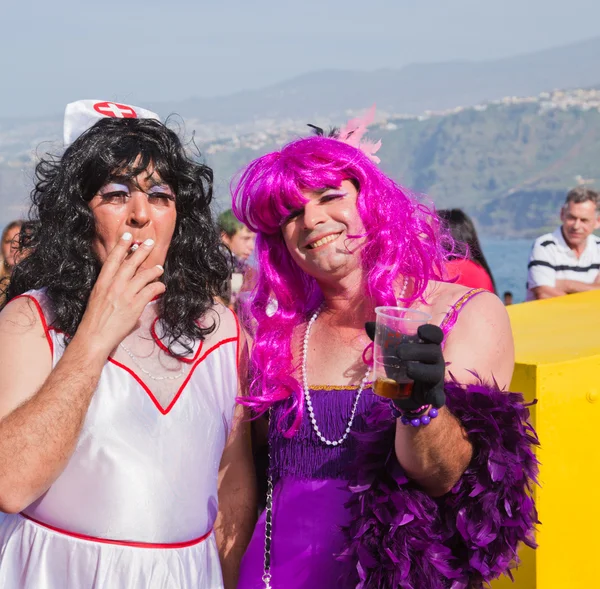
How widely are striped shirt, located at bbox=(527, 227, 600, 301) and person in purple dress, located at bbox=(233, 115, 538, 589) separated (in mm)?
3874

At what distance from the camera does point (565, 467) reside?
250 cm

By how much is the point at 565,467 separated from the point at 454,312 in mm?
791

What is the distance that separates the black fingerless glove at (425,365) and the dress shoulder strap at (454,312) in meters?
0.44

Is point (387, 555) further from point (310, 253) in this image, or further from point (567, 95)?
point (567, 95)

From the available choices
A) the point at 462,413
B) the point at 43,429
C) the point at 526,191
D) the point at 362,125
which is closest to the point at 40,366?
the point at 43,429

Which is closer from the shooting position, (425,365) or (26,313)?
(425,365)

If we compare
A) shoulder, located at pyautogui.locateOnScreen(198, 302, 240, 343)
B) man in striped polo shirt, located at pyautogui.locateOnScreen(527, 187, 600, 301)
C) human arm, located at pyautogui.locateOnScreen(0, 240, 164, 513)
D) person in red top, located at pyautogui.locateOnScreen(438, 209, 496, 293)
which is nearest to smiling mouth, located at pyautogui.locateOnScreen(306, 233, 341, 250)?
shoulder, located at pyautogui.locateOnScreen(198, 302, 240, 343)

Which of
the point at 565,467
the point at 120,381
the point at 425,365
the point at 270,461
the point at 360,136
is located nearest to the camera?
the point at 425,365

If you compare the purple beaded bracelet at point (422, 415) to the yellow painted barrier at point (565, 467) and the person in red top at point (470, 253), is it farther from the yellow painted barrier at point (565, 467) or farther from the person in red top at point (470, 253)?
the person in red top at point (470, 253)

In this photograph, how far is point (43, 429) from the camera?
174cm

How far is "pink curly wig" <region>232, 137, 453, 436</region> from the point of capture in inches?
86.7

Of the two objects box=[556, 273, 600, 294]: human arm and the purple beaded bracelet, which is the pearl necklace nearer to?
the purple beaded bracelet

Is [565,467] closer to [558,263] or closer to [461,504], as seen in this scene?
[461,504]

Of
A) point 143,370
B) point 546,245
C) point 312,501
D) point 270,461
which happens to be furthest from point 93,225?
point 546,245
